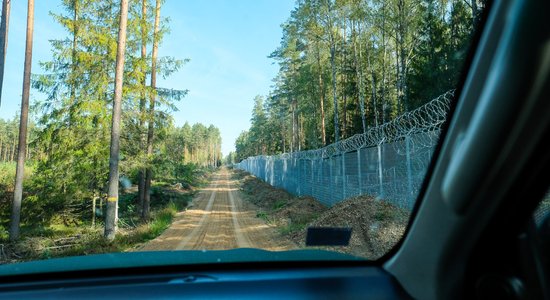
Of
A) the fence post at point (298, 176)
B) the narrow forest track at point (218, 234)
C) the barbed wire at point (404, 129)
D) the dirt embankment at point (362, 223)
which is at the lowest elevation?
the narrow forest track at point (218, 234)

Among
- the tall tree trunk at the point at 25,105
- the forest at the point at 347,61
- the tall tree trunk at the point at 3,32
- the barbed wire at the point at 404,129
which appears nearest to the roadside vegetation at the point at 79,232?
Answer: the tall tree trunk at the point at 25,105

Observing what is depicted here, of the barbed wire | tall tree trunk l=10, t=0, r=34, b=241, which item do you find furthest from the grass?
the barbed wire

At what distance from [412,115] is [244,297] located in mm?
6930

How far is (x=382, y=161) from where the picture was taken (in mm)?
11734

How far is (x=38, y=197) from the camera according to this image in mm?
20016

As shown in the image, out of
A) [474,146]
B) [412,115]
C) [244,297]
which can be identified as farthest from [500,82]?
[412,115]

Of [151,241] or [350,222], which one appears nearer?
[350,222]

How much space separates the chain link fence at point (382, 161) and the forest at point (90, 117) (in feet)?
24.2

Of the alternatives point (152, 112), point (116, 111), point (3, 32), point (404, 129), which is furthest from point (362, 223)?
point (3, 32)

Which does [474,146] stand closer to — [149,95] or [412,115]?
[412,115]

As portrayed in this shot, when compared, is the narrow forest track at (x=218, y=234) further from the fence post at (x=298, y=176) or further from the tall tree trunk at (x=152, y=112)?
the fence post at (x=298, y=176)

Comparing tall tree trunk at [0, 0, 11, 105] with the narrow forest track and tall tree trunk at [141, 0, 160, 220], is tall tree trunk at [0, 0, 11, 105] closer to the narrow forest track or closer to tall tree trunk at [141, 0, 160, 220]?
tall tree trunk at [141, 0, 160, 220]

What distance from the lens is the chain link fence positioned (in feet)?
25.4

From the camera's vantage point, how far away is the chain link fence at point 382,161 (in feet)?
25.4
